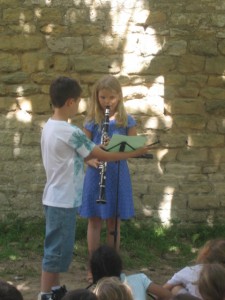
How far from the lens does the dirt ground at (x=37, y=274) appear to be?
4.71 m

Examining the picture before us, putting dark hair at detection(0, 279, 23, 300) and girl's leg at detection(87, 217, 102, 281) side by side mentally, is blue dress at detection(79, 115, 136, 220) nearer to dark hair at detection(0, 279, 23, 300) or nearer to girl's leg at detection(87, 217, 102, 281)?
girl's leg at detection(87, 217, 102, 281)

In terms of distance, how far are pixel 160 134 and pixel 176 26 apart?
3.57 feet

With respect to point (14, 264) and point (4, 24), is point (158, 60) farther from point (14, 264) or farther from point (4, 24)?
point (14, 264)

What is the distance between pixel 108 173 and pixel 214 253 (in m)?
1.45

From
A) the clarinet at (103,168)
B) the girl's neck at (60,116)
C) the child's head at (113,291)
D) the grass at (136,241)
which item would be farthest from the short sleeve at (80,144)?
the grass at (136,241)

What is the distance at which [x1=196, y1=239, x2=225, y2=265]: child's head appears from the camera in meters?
3.51

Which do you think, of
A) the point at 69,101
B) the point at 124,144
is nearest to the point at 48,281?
the point at 124,144

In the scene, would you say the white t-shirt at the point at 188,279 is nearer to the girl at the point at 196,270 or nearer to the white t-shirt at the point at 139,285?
the girl at the point at 196,270

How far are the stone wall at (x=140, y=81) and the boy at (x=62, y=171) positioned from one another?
1.93 meters

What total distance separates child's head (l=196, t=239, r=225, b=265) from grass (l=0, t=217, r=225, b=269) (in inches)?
67.8

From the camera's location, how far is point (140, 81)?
19.1 feet

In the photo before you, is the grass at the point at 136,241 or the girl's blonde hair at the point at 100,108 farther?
the grass at the point at 136,241

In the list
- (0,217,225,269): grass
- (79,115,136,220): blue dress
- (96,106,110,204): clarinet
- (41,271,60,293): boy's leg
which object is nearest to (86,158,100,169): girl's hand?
(96,106,110,204): clarinet

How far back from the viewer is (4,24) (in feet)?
18.8
